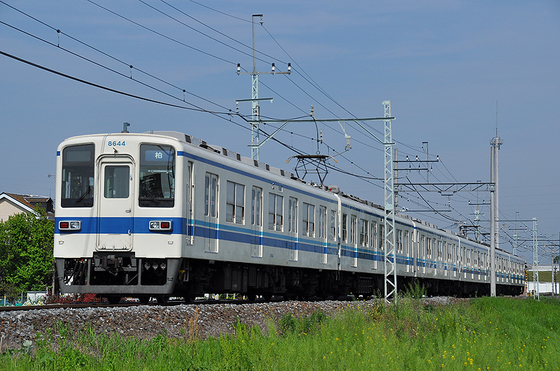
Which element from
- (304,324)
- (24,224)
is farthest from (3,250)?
(304,324)

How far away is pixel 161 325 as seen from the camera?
412 inches

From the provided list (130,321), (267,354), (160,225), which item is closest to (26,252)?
(160,225)

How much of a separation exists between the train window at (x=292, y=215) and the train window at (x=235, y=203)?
114 inches

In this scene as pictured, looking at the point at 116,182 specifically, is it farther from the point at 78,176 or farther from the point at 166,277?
the point at 166,277

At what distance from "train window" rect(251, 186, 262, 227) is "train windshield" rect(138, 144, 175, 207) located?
11.1 ft

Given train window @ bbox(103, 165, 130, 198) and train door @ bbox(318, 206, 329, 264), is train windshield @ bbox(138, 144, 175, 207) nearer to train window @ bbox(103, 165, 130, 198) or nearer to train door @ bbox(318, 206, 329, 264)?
train window @ bbox(103, 165, 130, 198)

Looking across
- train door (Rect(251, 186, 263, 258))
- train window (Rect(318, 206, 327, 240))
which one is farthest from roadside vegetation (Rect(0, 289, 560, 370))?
train window (Rect(318, 206, 327, 240))

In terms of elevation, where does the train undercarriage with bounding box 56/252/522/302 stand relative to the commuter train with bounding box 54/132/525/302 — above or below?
below

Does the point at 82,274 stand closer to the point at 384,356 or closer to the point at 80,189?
the point at 80,189

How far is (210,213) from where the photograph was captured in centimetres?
1406

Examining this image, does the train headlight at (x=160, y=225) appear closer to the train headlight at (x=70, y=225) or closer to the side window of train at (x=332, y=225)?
the train headlight at (x=70, y=225)

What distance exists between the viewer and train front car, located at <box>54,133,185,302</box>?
12828 mm

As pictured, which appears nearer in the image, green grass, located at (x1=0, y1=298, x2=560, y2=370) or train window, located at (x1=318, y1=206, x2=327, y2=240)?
green grass, located at (x1=0, y1=298, x2=560, y2=370)

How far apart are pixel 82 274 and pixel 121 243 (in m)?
0.98
